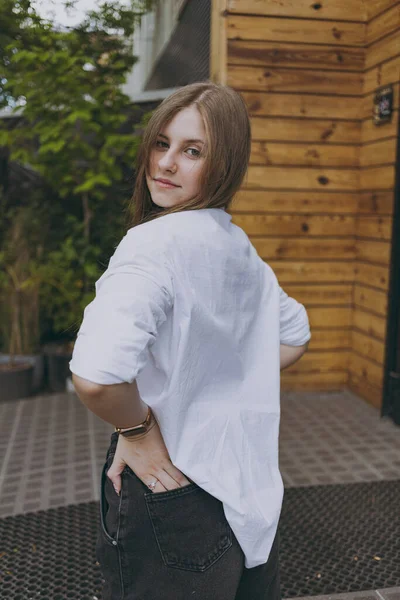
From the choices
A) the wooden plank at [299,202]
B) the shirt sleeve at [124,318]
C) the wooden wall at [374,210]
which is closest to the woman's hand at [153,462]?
the shirt sleeve at [124,318]

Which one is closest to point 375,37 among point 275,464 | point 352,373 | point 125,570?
point 352,373

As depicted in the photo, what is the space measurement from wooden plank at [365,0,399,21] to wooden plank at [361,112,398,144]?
735 millimetres

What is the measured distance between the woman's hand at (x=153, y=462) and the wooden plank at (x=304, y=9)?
13.2 feet

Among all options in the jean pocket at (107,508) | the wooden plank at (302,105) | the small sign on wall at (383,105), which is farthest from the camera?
the wooden plank at (302,105)

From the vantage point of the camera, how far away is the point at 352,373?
500 cm

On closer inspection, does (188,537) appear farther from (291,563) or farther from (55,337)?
(55,337)

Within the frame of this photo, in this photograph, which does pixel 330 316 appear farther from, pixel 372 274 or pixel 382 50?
pixel 382 50

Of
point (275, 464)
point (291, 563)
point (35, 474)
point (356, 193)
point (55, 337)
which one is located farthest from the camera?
point (55, 337)

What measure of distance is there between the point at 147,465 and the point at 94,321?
362mm

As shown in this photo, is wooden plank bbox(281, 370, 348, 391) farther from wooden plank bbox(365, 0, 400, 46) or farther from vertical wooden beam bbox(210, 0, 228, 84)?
wooden plank bbox(365, 0, 400, 46)

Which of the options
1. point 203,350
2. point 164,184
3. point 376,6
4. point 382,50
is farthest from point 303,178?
point 203,350

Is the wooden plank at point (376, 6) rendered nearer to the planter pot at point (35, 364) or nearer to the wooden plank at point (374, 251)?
the wooden plank at point (374, 251)

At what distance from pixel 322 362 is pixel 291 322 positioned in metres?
3.56

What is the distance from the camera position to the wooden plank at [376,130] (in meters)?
4.27
